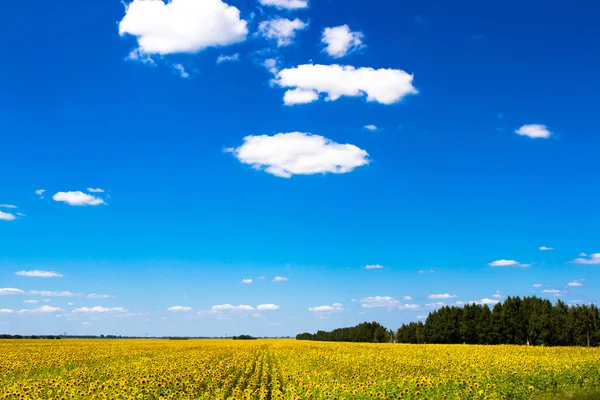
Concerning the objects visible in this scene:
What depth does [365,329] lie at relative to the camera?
481 ft

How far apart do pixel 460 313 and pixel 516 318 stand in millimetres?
15143

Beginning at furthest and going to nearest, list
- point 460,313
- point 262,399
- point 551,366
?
point 460,313 < point 551,366 < point 262,399

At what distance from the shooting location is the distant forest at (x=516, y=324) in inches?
3944

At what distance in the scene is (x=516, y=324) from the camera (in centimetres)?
10394

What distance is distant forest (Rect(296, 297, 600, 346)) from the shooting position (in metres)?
100

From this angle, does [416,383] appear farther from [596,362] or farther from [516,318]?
[516,318]

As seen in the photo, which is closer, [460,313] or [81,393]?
[81,393]

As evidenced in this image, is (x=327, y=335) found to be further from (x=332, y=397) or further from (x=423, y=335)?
(x=332, y=397)

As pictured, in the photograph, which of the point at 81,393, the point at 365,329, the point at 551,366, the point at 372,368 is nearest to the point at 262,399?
the point at 81,393

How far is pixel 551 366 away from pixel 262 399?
20.6 metres

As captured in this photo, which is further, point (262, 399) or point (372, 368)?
point (372, 368)

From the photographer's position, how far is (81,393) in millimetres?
15227

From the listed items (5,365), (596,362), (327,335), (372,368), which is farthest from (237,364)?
(327,335)

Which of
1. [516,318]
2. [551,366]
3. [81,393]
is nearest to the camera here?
[81,393]
